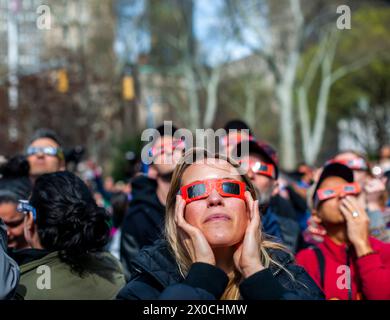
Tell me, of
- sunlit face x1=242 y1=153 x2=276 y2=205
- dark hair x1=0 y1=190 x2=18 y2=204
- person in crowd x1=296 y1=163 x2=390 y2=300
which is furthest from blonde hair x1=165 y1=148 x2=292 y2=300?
sunlit face x1=242 y1=153 x2=276 y2=205

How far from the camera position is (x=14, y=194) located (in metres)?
4.38

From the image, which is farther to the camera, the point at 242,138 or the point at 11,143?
the point at 11,143

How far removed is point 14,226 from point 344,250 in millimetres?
2036

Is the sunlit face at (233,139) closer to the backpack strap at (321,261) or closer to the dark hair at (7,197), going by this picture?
the backpack strap at (321,261)

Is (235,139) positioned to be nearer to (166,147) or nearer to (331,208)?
(166,147)

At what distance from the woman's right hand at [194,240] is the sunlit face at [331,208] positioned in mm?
1498

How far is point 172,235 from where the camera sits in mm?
3039

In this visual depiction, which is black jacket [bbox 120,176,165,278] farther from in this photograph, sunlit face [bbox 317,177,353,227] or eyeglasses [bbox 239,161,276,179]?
sunlit face [bbox 317,177,353,227]

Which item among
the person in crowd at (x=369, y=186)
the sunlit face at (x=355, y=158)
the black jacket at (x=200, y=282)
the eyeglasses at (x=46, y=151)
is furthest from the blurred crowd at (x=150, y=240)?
the sunlit face at (x=355, y=158)

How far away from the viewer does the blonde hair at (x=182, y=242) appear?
9.48 feet

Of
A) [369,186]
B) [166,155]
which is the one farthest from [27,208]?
[369,186]
